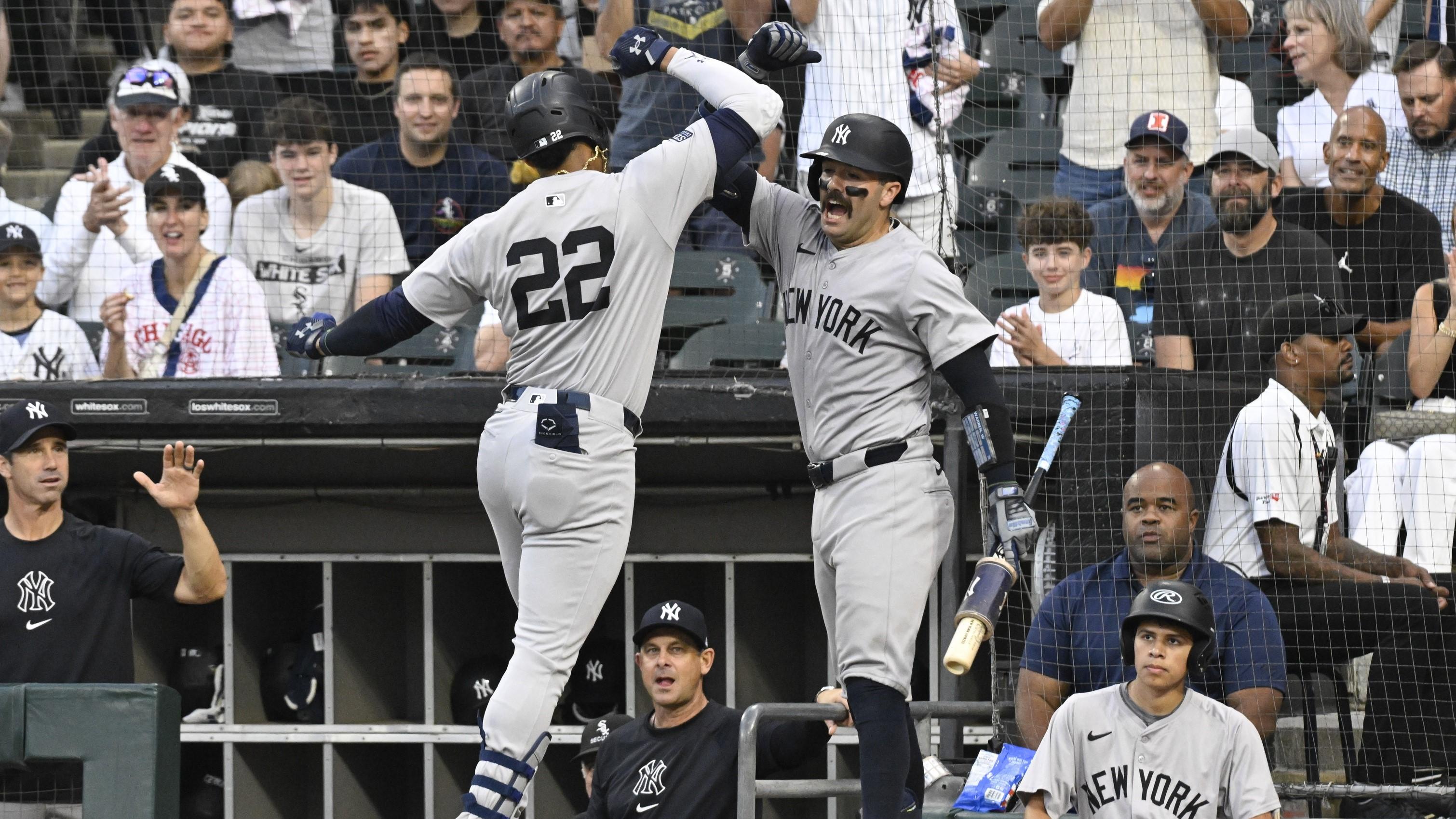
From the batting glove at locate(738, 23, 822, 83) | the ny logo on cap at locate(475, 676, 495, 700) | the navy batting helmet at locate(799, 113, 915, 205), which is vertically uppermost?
the batting glove at locate(738, 23, 822, 83)

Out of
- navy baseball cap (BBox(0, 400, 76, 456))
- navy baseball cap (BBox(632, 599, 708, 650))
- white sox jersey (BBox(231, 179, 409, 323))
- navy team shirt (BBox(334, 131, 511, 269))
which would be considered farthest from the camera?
navy team shirt (BBox(334, 131, 511, 269))

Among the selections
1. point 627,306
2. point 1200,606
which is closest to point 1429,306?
point 1200,606

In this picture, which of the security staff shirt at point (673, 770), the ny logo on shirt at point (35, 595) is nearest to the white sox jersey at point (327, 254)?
the ny logo on shirt at point (35, 595)

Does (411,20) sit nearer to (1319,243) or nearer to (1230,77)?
(1230,77)

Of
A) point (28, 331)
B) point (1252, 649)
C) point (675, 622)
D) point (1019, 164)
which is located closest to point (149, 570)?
point (675, 622)

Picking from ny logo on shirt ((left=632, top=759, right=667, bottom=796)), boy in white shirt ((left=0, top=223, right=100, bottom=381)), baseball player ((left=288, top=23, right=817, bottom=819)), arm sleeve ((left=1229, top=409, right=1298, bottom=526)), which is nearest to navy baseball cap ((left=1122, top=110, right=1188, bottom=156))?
arm sleeve ((left=1229, top=409, right=1298, bottom=526))

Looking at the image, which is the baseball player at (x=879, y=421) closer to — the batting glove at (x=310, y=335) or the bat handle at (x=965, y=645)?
the bat handle at (x=965, y=645)

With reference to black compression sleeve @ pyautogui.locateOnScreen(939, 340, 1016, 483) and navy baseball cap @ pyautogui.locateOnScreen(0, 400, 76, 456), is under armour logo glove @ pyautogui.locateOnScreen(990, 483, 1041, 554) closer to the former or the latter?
black compression sleeve @ pyautogui.locateOnScreen(939, 340, 1016, 483)

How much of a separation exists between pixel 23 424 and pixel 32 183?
344 centimetres

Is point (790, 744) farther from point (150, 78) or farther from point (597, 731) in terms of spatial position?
point (150, 78)

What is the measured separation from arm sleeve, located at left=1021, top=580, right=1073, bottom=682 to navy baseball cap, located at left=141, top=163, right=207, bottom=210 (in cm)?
374

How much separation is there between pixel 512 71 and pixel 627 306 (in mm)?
4145

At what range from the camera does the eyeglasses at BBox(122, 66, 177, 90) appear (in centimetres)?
757

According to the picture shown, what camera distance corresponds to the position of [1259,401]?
598 centimetres
